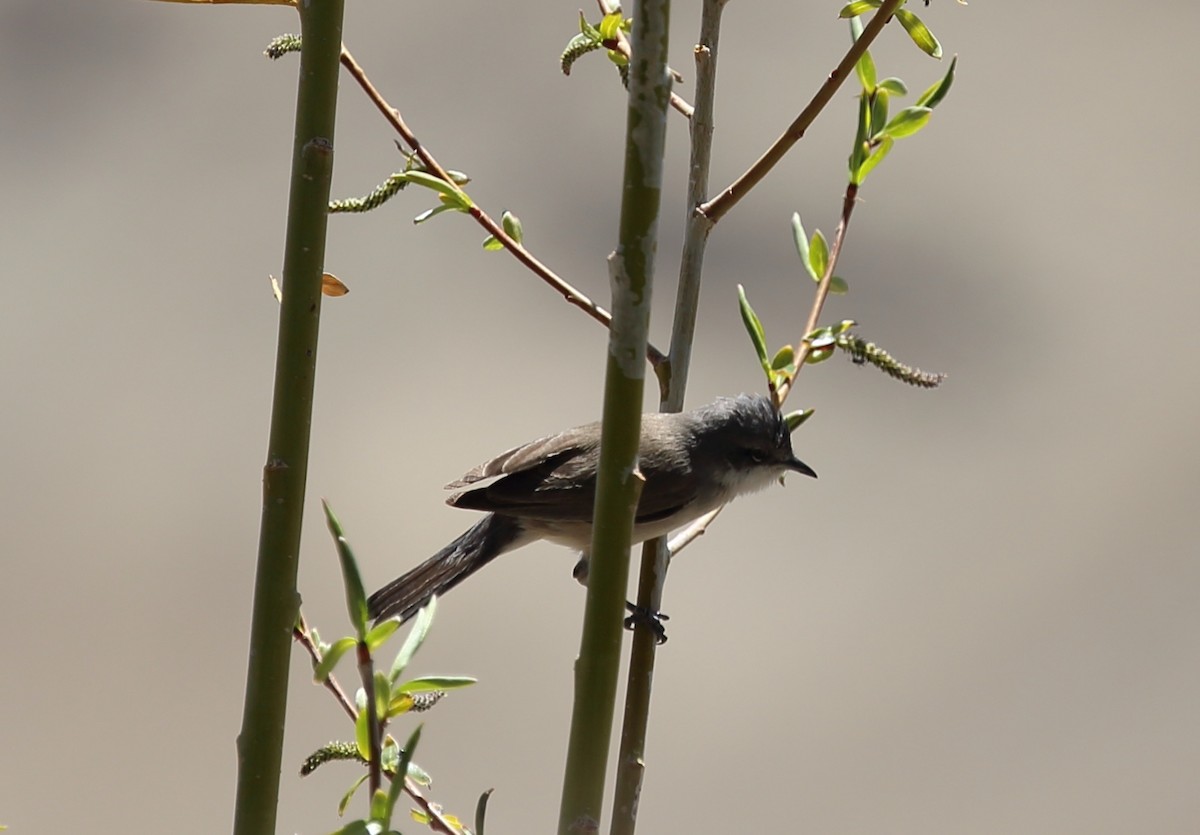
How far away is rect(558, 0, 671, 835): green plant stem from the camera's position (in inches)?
29.3

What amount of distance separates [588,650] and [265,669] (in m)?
0.24

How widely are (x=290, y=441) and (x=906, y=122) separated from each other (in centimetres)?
84

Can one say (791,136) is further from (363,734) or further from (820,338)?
(363,734)

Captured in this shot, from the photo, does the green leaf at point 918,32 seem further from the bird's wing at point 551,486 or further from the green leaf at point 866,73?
the bird's wing at point 551,486

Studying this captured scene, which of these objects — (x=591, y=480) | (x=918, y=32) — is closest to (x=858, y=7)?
(x=918, y=32)

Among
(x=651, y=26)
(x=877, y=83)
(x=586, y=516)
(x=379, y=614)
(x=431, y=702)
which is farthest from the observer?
(x=586, y=516)

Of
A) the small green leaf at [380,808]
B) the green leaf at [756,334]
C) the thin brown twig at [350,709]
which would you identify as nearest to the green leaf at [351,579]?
the small green leaf at [380,808]

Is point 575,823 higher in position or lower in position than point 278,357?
lower

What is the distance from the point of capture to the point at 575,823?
76cm

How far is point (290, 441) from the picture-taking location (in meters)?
0.82

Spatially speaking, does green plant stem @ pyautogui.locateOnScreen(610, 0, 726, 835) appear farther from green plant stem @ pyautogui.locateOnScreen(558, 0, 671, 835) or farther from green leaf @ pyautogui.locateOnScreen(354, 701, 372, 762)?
green plant stem @ pyautogui.locateOnScreen(558, 0, 671, 835)

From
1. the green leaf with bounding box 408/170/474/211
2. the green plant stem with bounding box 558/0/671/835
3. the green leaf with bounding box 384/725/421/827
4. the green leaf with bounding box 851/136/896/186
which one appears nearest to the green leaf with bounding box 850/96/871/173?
the green leaf with bounding box 851/136/896/186

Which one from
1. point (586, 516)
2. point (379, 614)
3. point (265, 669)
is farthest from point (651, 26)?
point (586, 516)

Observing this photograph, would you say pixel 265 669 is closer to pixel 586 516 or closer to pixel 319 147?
pixel 319 147
